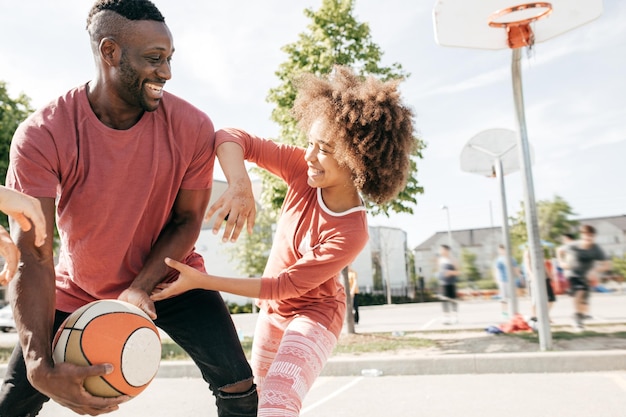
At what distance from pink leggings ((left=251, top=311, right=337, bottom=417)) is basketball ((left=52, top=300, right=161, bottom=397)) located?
0.58 metres

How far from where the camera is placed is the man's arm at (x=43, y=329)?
215 cm

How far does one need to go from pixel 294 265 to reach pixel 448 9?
19.0 ft

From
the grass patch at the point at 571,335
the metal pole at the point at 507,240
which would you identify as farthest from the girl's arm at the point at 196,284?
the metal pole at the point at 507,240

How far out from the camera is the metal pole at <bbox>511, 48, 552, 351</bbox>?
752cm

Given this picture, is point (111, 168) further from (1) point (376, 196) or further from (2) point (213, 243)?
(2) point (213, 243)

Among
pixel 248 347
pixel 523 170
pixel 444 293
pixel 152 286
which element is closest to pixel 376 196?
pixel 152 286

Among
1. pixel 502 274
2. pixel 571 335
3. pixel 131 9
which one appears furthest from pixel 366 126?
pixel 502 274

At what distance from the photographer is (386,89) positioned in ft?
11.0

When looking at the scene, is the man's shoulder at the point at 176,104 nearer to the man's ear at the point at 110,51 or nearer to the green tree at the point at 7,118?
the man's ear at the point at 110,51

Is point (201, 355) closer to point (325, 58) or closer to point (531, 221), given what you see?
point (531, 221)

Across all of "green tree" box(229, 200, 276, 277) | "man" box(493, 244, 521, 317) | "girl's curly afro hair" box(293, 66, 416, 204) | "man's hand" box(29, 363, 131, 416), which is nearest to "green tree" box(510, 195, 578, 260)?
"man" box(493, 244, 521, 317)

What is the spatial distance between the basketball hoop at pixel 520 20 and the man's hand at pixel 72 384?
22.7ft

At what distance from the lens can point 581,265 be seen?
9.73 meters

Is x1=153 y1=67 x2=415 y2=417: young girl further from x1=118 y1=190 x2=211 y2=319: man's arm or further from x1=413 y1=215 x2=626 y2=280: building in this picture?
x1=413 y1=215 x2=626 y2=280: building
